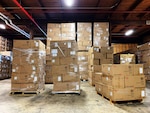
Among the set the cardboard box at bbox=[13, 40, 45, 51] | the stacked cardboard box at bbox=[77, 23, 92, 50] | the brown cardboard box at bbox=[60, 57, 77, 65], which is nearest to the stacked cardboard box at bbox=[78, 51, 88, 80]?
the stacked cardboard box at bbox=[77, 23, 92, 50]

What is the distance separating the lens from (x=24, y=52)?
5.75 metres

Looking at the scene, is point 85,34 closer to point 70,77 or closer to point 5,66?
point 70,77

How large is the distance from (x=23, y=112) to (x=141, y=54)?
9.19m

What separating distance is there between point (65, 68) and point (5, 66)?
722cm

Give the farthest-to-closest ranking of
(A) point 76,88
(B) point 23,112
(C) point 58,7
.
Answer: (C) point 58,7
(A) point 76,88
(B) point 23,112

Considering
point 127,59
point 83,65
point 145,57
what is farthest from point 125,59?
point 83,65

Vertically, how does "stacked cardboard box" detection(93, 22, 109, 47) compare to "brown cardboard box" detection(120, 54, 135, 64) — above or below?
above

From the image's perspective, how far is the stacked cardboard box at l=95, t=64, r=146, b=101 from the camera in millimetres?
4301

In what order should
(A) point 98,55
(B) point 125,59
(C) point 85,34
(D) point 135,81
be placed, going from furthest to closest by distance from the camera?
(B) point 125,59, (C) point 85,34, (A) point 98,55, (D) point 135,81

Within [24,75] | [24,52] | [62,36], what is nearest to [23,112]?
[24,75]

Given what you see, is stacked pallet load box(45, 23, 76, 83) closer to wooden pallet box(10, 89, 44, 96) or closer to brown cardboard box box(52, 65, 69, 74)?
brown cardboard box box(52, 65, 69, 74)

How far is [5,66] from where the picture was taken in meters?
11.4

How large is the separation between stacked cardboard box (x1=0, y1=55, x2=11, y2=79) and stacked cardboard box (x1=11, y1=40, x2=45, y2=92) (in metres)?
5.61

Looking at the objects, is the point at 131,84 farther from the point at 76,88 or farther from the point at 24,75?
the point at 24,75
